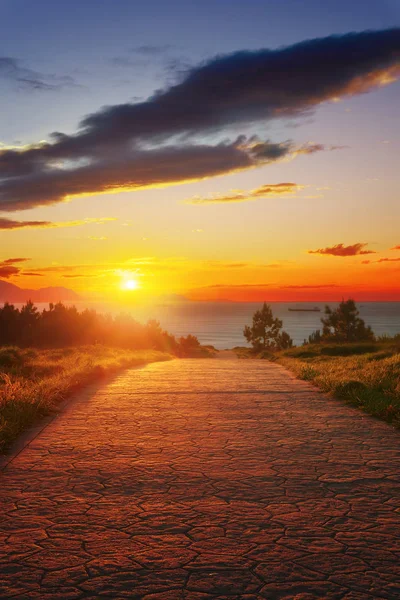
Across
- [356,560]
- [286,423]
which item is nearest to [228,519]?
[356,560]

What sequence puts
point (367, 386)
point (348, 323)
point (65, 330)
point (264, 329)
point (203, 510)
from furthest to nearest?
1. point (264, 329)
2. point (348, 323)
3. point (65, 330)
4. point (367, 386)
5. point (203, 510)

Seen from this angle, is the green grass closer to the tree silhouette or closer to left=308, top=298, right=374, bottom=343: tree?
the tree silhouette

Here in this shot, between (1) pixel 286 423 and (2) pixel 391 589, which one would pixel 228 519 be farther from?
(1) pixel 286 423

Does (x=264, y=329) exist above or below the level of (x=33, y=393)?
above

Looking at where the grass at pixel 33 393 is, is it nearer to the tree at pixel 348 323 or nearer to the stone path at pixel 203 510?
the stone path at pixel 203 510

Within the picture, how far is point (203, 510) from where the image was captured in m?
5.58

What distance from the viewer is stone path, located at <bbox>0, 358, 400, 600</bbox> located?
412cm

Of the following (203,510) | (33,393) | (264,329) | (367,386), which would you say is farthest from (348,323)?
(203,510)

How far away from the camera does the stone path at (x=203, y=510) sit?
4125 mm

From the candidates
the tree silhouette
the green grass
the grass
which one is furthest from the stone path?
the tree silhouette

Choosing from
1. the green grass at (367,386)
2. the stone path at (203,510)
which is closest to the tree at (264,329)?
the green grass at (367,386)

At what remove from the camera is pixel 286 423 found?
10234mm

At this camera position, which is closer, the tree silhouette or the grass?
the grass

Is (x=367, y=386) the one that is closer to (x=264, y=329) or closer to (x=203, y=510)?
(x=203, y=510)
